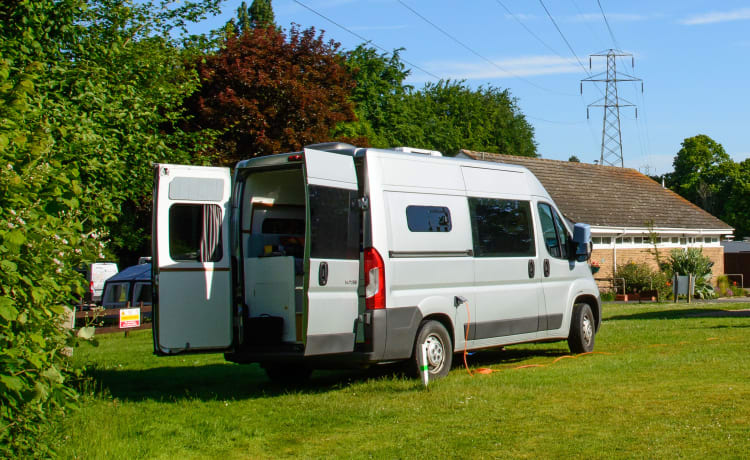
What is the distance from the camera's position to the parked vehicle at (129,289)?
3061cm

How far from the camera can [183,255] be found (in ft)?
32.7

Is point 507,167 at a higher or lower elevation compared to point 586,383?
higher

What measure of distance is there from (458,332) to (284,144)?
57.8 feet

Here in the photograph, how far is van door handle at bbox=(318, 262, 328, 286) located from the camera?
9422 millimetres

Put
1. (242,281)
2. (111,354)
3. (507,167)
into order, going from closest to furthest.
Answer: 1. (242,281)
2. (507,167)
3. (111,354)

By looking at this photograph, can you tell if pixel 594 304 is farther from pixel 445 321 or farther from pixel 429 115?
pixel 429 115

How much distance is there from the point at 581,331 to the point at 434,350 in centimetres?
352

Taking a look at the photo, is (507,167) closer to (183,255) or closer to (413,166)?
(413,166)

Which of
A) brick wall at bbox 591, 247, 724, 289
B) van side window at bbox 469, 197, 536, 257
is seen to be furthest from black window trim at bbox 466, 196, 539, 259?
brick wall at bbox 591, 247, 724, 289

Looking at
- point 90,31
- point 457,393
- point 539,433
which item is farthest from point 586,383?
point 90,31

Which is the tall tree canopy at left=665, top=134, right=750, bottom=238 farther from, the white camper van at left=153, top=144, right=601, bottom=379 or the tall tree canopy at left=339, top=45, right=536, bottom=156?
the white camper van at left=153, top=144, right=601, bottom=379

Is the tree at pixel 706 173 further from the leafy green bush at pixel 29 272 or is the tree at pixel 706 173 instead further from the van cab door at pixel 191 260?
the leafy green bush at pixel 29 272

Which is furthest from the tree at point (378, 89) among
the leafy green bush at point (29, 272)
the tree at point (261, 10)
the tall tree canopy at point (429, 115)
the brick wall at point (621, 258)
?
the leafy green bush at point (29, 272)

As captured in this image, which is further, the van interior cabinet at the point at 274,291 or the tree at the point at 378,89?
the tree at the point at 378,89
